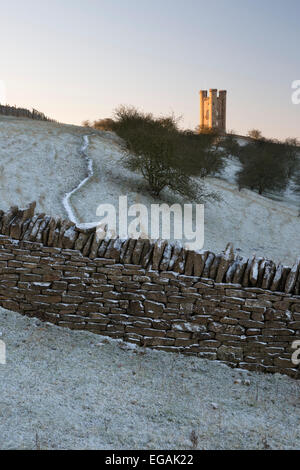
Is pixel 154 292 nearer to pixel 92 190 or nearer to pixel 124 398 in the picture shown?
pixel 124 398

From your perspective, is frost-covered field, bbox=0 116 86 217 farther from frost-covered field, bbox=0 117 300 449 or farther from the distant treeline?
frost-covered field, bbox=0 117 300 449

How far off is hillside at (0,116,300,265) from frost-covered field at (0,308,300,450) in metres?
9.52

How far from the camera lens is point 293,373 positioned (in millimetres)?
5492

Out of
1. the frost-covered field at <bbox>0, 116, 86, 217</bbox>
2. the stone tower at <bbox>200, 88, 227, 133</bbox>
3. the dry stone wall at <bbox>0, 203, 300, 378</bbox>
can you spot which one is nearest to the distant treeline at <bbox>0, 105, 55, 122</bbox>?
the frost-covered field at <bbox>0, 116, 86, 217</bbox>

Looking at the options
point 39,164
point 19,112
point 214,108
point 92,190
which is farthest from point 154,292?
point 214,108

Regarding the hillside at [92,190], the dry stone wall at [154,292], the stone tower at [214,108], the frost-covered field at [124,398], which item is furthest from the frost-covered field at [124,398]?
the stone tower at [214,108]

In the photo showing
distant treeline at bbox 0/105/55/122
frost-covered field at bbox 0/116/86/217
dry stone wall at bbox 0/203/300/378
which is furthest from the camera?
distant treeline at bbox 0/105/55/122

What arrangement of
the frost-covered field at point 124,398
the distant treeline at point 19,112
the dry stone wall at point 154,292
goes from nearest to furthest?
the frost-covered field at point 124,398 → the dry stone wall at point 154,292 → the distant treeline at point 19,112

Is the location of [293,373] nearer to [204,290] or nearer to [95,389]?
[204,290]

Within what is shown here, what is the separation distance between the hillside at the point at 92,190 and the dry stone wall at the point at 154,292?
867 cm

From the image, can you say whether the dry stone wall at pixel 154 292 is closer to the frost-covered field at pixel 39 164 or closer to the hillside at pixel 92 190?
the hillside at pixel 92 190

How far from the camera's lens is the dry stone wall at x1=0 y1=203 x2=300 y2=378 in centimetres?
541

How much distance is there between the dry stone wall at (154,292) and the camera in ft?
17.8
